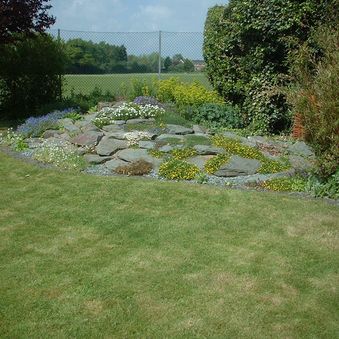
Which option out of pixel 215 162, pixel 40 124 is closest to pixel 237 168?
pixel 215 162

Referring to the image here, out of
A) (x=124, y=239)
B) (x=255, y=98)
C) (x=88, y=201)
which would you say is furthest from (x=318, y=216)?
(x=255, y=98)

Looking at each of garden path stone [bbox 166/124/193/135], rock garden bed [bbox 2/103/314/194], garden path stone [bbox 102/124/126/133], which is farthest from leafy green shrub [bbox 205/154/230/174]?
garden path stone [bbox 102/124/126/133]

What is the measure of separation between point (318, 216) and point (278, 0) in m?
5.41

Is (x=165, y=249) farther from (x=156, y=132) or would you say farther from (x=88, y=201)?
(x=156, y=132)

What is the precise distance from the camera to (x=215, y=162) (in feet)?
23.5

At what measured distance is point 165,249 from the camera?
4.61m

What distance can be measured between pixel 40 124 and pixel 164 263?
6.49 meters

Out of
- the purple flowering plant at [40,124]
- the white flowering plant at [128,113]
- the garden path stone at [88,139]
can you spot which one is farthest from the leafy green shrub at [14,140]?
the white flowering plant at [128,113]

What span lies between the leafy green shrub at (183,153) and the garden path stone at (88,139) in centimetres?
158

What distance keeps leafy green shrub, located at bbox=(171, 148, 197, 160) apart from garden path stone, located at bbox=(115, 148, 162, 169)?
0.32 meters

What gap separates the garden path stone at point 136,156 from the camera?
24.3ft

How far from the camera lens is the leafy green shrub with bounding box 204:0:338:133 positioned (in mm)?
9078

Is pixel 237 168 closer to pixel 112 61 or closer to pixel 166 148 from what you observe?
pixel 166 148

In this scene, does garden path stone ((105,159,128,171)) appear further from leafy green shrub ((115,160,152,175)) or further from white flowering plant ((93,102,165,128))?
white flowering plant ((93,102,165,128))
